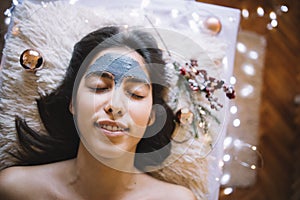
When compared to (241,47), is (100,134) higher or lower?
lower

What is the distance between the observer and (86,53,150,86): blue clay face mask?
42.9 inches

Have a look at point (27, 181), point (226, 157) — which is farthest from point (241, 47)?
point (27, 181)

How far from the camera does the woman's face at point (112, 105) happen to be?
108 centimetres

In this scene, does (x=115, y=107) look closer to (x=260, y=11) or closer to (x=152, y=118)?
(x=152, y=118)

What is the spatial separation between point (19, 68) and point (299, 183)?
38.5 inches

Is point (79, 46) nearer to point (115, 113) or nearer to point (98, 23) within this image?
point (98, 23)

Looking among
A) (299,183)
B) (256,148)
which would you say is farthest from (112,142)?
(299,183)

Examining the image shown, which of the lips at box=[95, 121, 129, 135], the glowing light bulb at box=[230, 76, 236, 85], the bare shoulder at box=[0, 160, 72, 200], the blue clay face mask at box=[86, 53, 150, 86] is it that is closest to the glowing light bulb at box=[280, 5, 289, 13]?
the glowing light bulb at box=[230, 76, 236, 85]

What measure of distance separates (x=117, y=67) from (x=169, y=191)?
0.36 m

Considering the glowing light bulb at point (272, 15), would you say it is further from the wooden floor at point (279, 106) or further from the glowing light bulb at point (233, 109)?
the glowing light bulb at point (233, 109)

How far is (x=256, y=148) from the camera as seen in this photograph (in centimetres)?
137

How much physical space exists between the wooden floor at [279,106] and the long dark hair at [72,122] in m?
0.42

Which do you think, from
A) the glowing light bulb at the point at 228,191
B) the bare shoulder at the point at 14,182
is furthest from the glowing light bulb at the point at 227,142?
the bare shoulder at the point at 14,182

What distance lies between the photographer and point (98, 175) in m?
1.08
